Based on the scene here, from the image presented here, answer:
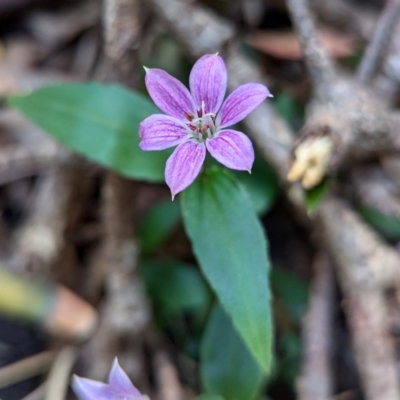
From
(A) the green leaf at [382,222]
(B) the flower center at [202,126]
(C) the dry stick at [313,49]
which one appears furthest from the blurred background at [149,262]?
(B) the flower center at [202,126]

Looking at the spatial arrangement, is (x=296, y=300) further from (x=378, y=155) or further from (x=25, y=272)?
(x=25, y=272)

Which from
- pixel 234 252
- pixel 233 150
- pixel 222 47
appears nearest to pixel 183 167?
pixel 233 150

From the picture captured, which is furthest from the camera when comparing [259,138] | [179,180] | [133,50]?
[259,138]

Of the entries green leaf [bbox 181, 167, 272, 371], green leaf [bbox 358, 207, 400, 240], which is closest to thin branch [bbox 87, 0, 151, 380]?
green leaf [bbox 181, 167, 272, 371]

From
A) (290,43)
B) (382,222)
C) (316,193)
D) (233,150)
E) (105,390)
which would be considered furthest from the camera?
(290,43)

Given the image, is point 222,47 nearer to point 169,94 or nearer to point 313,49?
point 313,49

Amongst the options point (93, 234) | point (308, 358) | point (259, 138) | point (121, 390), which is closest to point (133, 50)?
point (259, 138)

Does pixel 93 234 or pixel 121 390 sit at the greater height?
pixel 121 390
